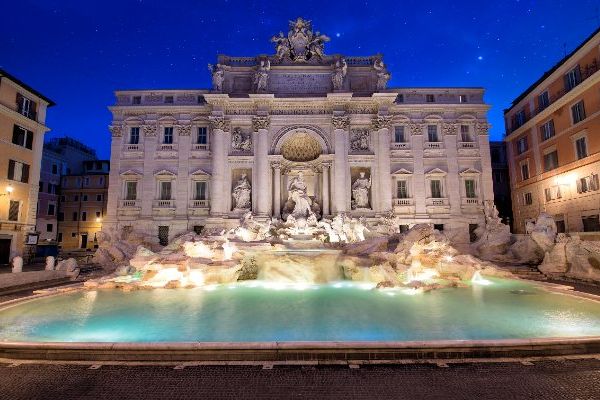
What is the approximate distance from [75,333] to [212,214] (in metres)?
19.3

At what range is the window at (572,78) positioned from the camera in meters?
23.3

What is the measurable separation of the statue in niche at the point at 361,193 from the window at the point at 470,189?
866 centimetres

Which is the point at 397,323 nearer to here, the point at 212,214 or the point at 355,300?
the point at 355,300

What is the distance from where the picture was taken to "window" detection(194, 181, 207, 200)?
89.9 feet

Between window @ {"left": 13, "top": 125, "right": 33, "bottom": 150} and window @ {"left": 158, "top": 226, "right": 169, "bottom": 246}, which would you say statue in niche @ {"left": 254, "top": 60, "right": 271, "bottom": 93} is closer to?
window @ {"left": 158, "top": 226, "right": 169, "bottom": 246}

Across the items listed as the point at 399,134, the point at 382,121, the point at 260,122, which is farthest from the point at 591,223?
the point at 260,122

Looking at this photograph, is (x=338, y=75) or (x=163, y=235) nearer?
(x=338, y=75)

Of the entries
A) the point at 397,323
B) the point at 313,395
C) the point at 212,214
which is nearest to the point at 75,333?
the point at 313,395

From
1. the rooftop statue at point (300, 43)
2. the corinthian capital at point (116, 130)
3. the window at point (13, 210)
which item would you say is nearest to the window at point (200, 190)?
the corinthian capital at point (116, 130)

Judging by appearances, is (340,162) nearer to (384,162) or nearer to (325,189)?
(325,189)

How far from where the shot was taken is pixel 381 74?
27.3m

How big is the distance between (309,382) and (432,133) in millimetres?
27369

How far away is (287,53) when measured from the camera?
27938mm

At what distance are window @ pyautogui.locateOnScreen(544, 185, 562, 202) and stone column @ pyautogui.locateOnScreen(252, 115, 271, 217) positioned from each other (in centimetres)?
2276
